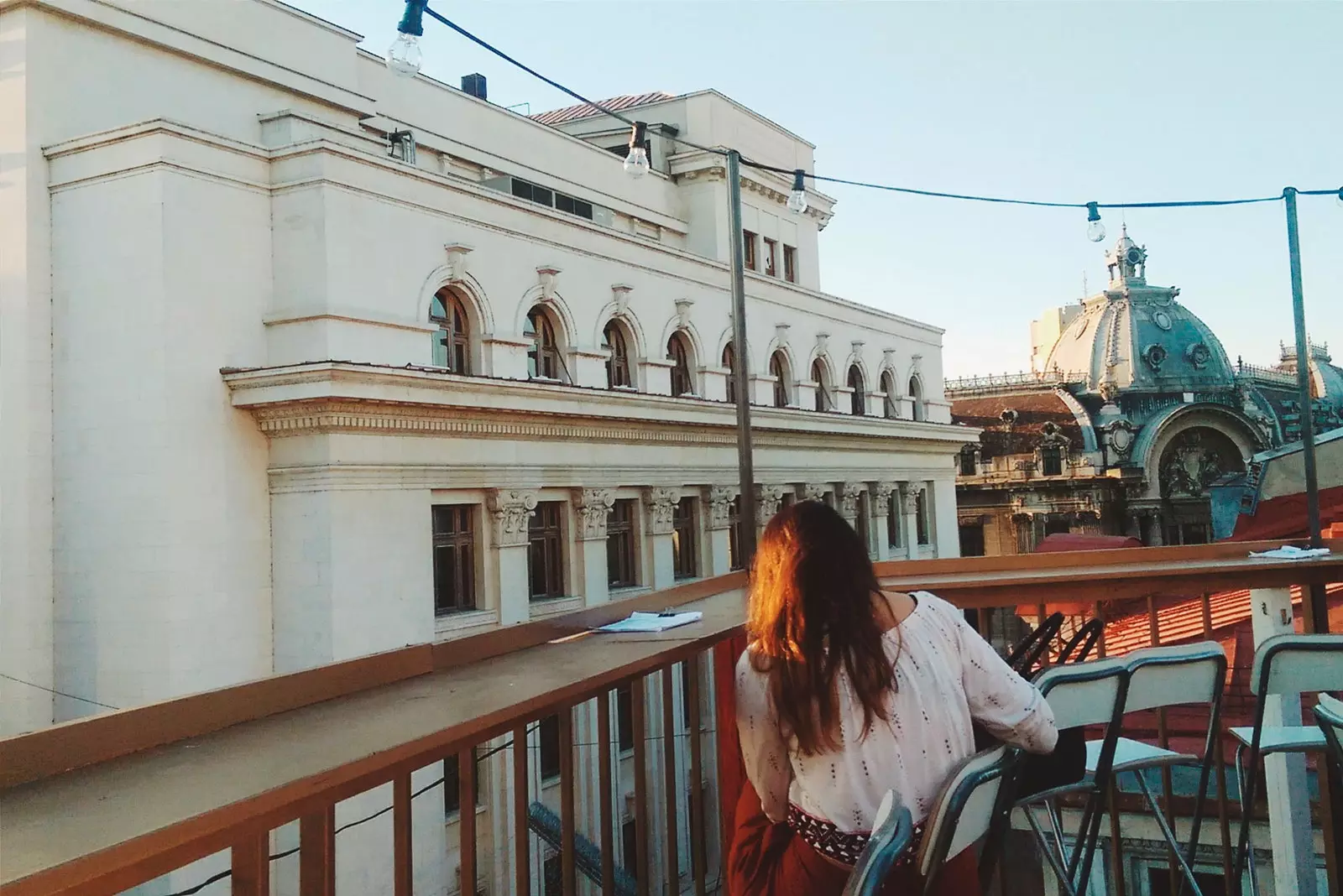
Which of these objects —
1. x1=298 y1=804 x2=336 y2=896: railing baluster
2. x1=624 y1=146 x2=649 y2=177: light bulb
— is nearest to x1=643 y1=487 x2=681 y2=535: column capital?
x1=624 y1=146 x2=649 y2=177: light bulb

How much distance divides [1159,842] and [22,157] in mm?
16599

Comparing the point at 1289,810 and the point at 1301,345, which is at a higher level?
the point at 1301,345

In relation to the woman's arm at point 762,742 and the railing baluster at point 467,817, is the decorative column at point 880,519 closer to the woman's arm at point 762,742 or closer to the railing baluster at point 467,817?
the woman's arm at point 762,742

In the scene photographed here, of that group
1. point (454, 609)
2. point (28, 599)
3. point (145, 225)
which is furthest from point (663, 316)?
point (28, 599)

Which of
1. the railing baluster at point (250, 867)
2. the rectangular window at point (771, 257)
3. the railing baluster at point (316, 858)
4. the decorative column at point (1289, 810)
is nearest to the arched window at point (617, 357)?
the rectangular window at point (771, 257)

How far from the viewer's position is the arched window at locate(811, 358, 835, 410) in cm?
2836

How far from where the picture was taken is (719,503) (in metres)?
23.5

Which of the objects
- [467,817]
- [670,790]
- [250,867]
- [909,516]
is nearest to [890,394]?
[909,516]

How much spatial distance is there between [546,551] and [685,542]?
199 inches

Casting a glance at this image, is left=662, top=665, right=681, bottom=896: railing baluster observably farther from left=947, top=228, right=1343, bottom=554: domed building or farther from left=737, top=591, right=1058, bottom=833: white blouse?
left=947, top=228, right=1343, bottom=554: domed building

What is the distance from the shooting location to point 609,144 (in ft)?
97.1

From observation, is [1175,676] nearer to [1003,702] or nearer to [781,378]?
[1003,702]

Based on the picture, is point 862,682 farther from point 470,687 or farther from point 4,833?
point 4,833

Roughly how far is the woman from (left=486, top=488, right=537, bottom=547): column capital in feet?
49.0
